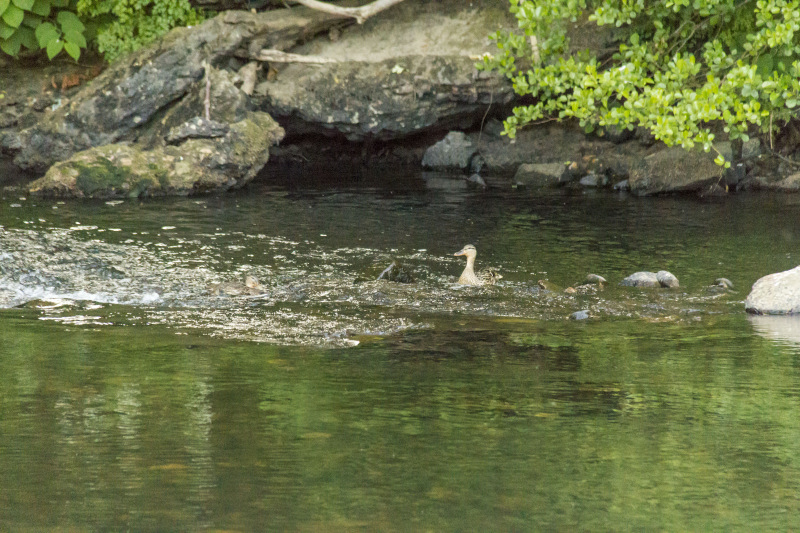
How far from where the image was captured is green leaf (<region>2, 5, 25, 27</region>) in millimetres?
16641

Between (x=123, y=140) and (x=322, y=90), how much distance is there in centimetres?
370

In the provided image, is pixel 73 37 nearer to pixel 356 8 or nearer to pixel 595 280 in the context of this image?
pixel 356 8

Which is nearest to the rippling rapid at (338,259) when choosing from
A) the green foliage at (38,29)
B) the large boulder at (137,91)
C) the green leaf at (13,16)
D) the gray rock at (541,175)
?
the gray rock at (541,175)

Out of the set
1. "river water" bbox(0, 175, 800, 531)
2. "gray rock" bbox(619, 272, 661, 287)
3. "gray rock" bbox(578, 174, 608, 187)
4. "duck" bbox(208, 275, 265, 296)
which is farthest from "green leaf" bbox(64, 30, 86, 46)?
"gray rock" bbox(619, 272, 661, 287)

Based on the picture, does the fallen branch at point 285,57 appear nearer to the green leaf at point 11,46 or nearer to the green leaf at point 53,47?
the green leaf at point 53,47

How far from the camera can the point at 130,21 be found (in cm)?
1781

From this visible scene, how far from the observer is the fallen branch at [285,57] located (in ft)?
57.9

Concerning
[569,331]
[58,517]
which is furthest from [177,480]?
[569,331]

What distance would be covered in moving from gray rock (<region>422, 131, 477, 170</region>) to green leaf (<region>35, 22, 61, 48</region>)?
7.34 metres

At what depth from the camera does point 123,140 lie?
17.0 metres

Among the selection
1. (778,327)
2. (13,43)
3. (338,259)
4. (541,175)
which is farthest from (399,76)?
(778,327)

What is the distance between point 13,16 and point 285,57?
4794 millimetres

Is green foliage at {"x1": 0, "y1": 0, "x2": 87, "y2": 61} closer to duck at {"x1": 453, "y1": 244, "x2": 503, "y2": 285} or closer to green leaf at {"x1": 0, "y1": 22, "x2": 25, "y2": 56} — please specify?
green leaf at {"x1": 0, "y1": 22, "x2": 25, "y2": 56}

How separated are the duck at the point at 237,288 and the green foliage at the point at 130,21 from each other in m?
9.85
